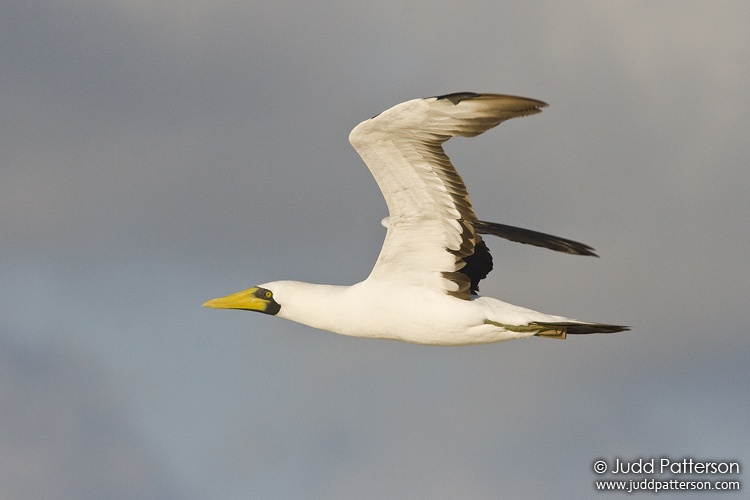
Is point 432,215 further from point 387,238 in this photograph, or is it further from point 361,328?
point 361,328

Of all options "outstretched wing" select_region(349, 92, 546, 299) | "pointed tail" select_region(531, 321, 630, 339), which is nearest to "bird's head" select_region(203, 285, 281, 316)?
"outstretched wing" select_region(349, 92, 546, 299)

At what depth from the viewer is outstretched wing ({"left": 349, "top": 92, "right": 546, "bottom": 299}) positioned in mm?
17484

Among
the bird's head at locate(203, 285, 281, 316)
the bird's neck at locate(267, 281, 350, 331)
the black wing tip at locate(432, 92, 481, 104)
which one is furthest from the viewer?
the bird's head at locate(203, 285, 281, 316)

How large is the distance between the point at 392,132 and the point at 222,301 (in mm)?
5327

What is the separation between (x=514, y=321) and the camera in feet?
65.4

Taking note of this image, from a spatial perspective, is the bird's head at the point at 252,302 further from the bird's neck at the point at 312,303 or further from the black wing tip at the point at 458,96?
the black wing tip at the point at 458,96

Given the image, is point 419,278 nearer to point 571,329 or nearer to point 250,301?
point 571,329

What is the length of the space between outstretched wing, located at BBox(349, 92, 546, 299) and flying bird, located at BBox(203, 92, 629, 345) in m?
0.01

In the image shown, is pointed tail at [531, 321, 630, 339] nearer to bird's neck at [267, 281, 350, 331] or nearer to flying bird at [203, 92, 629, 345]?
flying bird at [203, 92, 629, 345]

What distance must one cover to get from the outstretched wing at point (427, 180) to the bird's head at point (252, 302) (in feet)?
6.34

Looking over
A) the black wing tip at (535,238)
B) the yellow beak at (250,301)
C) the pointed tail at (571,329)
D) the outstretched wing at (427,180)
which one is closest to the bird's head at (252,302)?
the yellow beak at (250,301)

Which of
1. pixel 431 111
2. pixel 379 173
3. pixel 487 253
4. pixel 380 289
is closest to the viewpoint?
pixel 431 111

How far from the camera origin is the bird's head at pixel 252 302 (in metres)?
21.7

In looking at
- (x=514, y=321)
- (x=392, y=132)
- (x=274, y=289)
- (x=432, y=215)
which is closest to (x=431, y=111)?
(x=392, y=132)
